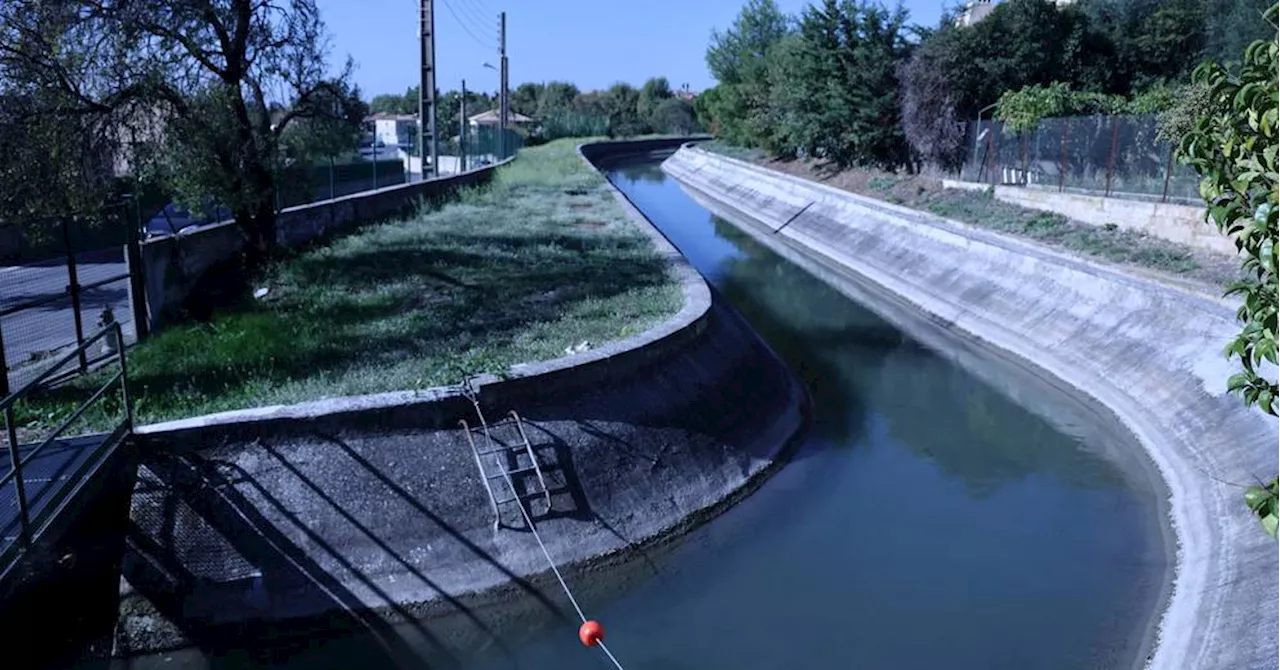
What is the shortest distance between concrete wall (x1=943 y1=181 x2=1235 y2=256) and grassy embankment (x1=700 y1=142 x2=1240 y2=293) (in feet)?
0.62

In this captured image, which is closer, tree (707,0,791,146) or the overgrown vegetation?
the overgrown vegetation

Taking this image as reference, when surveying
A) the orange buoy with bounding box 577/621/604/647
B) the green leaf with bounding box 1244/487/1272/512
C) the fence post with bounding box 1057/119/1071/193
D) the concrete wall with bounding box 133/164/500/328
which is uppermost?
the fence post with bounding box 1057/119/1071/193

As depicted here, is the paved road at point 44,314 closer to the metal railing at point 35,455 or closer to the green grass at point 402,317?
the green grass at point 402,317

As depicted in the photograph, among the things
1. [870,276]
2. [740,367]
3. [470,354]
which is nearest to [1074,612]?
[740,367]

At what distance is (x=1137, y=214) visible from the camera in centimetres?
2047

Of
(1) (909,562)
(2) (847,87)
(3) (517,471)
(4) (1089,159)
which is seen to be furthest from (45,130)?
(2) (847,87)

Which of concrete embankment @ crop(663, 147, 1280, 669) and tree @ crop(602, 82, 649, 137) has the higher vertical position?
tree @ crop(602, 82, 649, 137)

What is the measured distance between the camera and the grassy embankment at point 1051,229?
56.0 ft

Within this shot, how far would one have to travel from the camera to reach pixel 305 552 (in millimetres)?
8609

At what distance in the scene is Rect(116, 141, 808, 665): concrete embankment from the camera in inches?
329

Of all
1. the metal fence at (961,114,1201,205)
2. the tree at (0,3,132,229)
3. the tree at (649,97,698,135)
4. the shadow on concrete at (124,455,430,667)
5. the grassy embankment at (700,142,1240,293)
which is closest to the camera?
the shadow on concrete at (124,455,430,667)

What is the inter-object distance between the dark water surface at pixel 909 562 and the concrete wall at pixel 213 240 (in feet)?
24.0

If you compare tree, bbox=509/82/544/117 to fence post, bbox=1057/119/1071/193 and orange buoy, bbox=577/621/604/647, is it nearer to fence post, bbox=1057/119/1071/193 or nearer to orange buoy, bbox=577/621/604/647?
fence post, bbox=1057/119/1071/193

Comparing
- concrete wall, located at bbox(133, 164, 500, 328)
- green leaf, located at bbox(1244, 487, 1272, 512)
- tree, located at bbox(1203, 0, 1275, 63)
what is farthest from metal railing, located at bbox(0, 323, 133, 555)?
tree, located at bbox(1203, 0, 1275, 63)
